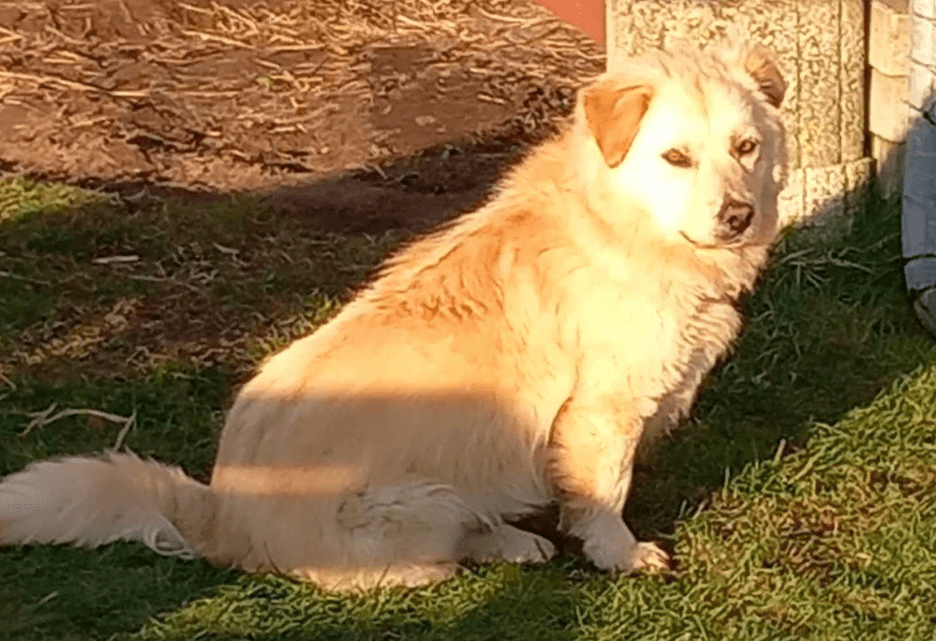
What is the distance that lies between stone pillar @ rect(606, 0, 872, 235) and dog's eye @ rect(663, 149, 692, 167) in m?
2.04

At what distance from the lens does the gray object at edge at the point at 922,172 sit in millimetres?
6215

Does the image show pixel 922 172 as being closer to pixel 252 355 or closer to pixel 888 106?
pixel 888 106

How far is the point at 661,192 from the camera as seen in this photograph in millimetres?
4613

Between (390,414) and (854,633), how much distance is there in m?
1.36

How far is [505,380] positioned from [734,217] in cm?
77

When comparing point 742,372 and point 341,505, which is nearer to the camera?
point 341,505

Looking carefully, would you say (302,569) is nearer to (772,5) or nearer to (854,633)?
(854,633)

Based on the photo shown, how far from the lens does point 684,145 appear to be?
4.55 metres

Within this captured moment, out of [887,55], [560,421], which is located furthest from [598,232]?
[887,55]

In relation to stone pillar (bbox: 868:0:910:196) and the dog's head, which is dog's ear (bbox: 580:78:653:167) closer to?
the dog's head

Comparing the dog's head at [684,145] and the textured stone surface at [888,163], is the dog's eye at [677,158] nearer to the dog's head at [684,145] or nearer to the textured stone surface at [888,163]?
the dog's head at [684,145]

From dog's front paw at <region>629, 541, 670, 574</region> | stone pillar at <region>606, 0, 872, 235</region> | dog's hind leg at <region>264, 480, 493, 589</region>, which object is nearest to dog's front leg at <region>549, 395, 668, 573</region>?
dog's front paw at <region>629, 541, 670, 574</region>

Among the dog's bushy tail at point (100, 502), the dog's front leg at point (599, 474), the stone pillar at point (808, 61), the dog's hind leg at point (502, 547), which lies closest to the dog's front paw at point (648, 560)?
the dog's front leg at point (599, 474)

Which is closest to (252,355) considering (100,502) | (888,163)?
(100,502)
